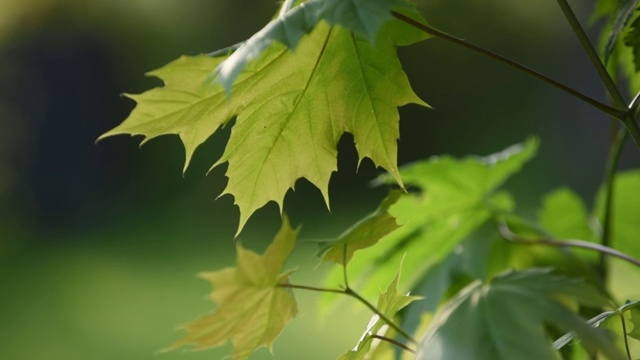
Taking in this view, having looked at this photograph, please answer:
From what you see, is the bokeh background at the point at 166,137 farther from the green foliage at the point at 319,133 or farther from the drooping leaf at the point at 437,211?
the green foliage at the point at 319,133

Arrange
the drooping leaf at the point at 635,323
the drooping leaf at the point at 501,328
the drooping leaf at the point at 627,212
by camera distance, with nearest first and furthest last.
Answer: the drooping leaf at the point at 501,328 < the drooping leaf at the point at 635,323 < the drooping leaf at the point at 627,212

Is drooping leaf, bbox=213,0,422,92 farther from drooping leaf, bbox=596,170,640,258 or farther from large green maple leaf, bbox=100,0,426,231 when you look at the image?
drooping leaf, bbox=596,170,640,258

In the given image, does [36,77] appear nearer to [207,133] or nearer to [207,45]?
[207,45]

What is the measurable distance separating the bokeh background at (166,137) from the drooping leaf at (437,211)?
112 centimetres

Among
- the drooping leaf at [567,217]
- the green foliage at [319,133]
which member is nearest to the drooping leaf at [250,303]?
the green foliage at [319,133]

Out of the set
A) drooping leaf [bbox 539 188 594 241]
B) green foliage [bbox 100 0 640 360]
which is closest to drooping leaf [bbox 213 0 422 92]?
green foliage [bbox 100 0 640 360]

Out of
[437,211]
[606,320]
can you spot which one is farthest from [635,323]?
[437,211]

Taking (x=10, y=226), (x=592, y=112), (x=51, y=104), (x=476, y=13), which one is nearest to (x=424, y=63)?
(x=476, y=13)

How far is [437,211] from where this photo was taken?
0.67 meters

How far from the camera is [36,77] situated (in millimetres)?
2121

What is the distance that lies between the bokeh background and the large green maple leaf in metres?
1.40

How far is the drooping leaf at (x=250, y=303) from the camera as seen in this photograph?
16.5 inches

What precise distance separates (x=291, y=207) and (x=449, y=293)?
1325mm

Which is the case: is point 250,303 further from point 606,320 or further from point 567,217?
point 567,217
